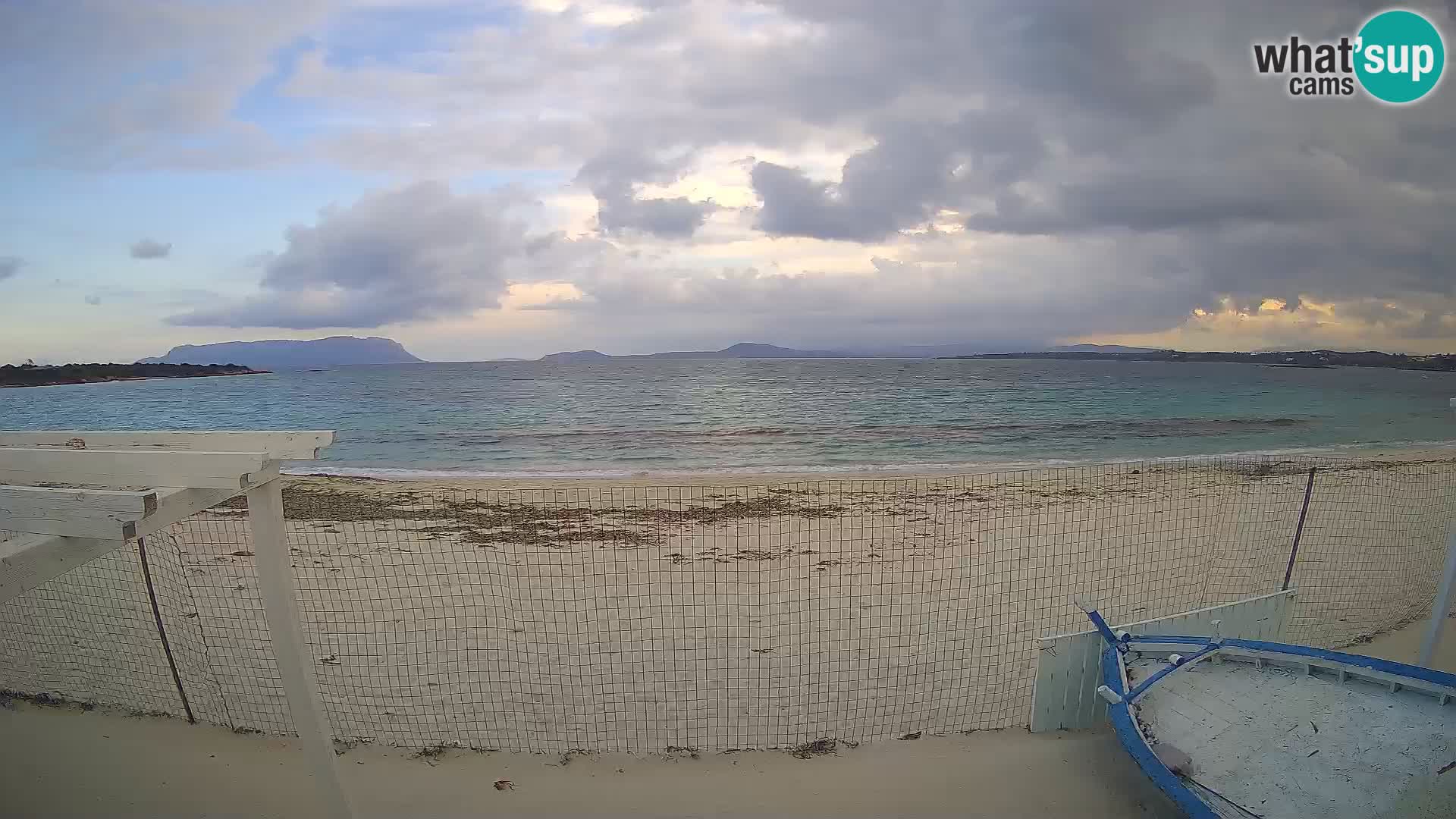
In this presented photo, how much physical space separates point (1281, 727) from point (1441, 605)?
8.39 ft

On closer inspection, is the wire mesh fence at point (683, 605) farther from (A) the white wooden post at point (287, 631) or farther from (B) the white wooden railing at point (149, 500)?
(B) the white wooden railing at point (149, 500)

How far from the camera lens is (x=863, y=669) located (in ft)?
21.6

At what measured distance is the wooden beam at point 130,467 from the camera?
9.04ft

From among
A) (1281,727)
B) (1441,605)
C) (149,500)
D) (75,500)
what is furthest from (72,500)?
(1441,605)

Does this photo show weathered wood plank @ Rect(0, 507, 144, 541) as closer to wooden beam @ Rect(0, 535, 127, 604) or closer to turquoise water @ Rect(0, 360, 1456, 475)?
wooden beam @ Rect(0, 535, 127, 604)

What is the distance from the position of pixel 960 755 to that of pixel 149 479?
4894mm

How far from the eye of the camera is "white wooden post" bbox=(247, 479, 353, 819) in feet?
10.3

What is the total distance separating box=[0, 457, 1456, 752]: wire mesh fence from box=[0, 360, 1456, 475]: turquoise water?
8.35 m

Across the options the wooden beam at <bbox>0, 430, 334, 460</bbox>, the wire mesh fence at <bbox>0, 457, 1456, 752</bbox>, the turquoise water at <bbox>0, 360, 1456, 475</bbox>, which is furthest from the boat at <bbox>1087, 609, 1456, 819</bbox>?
the turquoise water at <bbox>0, 360, 1456, 475</bbox>

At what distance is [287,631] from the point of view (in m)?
3.29

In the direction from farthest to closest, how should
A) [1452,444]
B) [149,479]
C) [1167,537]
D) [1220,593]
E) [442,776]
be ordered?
1. [1452,444]
2. [1167,537]
3. [1220,593]
4. [442,776]
5. [149,479]

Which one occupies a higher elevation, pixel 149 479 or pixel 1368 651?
pixel 149 479

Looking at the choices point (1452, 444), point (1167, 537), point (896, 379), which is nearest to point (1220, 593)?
point (1167, 537)

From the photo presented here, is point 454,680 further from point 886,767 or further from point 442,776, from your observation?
point 886,767
